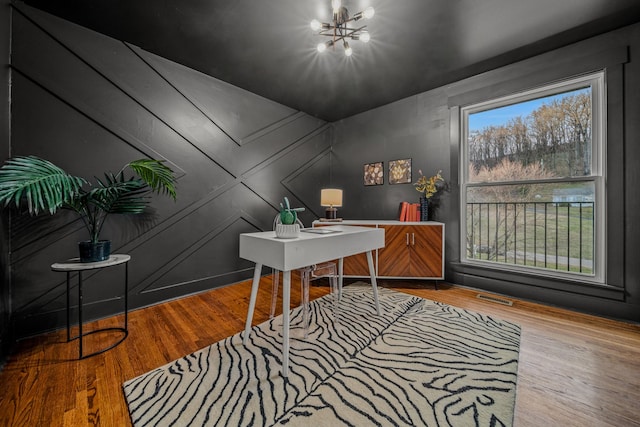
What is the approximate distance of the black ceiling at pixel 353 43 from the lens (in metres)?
1.87

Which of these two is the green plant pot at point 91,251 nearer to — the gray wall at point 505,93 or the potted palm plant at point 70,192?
the potted palm plant at point 70,192

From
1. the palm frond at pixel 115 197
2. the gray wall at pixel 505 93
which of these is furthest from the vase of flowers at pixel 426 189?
the palm frond at pixel 115 197

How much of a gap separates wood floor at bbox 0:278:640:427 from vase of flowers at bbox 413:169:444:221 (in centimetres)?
125

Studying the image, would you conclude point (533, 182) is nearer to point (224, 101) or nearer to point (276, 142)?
point (276, 142)

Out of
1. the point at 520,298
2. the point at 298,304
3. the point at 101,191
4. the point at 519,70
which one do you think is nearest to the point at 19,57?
the point at 101,191

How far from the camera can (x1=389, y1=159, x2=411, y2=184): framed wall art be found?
11.4ft

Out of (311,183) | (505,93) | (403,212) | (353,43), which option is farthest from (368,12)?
(311,183)

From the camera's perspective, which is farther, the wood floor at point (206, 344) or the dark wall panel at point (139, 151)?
the dark wall panel at point (139, 151)

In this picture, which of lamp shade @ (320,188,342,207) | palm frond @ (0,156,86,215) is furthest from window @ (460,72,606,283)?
palm frond @ (0,156,86,215)

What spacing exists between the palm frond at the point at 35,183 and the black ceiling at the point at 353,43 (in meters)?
1.36

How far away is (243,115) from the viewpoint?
3.19 metres

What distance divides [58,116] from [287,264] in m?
2.31

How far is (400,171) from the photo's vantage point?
11.7ft

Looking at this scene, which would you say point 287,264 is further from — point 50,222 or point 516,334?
point 50,222
